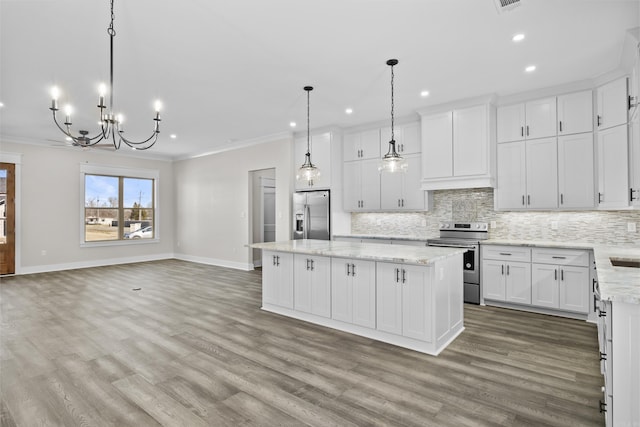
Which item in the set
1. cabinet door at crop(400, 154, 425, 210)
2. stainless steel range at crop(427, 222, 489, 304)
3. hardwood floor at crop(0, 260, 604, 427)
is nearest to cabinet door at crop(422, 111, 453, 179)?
cabinet door at crop(400, 154, 425, 210)

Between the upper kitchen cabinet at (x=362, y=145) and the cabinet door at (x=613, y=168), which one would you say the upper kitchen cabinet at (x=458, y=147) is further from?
the cabinet door at (x=613, y=168)

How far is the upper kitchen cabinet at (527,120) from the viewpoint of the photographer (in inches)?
177

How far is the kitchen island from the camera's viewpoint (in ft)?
10.4

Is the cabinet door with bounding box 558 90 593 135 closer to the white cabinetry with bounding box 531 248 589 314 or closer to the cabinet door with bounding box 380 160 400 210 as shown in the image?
the white cabinetry with bounding box 531 248 589 314

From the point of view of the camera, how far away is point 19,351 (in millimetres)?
3203

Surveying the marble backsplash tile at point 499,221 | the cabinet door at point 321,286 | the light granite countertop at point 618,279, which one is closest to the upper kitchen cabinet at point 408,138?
the marble backsplash tile at point 499,221

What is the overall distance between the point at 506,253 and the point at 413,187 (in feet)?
5.77

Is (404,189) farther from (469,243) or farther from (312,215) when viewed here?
(312,215)

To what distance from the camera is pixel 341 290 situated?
3756 millimetres

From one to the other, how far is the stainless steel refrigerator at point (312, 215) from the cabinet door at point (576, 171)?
3.56 m

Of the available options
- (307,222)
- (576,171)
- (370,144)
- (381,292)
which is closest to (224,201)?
(307,222)

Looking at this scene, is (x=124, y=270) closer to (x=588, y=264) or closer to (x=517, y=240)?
(x=517, y=240)

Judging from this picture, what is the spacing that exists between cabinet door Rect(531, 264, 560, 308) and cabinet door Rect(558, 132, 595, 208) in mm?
877

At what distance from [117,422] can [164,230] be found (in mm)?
8117
